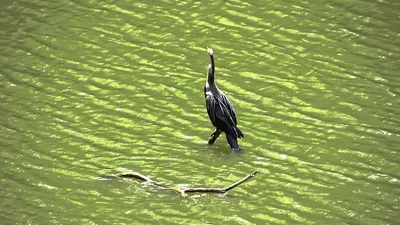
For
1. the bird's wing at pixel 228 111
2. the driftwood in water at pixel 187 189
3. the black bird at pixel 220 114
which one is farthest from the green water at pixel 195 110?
the bird's wing at pixel 228 111

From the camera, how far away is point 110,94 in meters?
16.1

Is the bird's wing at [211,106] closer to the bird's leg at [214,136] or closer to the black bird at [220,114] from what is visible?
the black bird at [220,114]

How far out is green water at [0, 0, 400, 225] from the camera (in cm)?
1260

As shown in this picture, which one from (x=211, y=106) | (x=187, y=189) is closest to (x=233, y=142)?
(x=211, y=106)

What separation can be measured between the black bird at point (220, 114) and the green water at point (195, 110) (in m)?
0.24

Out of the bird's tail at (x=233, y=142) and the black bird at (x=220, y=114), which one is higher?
the black bird at (x=220, y=114)

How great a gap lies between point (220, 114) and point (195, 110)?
1.44 m

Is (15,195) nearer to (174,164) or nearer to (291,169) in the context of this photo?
(174,164)

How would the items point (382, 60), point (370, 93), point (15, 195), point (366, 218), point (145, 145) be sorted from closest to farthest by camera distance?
point (366, 218)
point (15, 195)
point (145, 145)
point (370, 93)
point (382, 60)

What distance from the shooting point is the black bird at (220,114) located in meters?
14.0

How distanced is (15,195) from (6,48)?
221 inches

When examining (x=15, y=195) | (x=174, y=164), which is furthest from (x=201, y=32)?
(x=15, y=195)

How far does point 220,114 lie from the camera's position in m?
14.0

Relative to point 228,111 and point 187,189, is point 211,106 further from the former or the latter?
point 187,189
